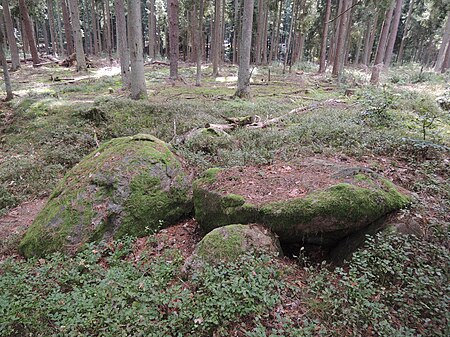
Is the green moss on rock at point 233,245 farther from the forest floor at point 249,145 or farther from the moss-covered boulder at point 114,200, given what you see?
the moss-covered boulder at point 114,200

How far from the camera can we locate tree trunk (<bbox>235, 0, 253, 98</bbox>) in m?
11.8

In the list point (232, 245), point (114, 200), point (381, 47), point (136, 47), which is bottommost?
point (114, 200)

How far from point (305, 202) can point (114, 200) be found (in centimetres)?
315

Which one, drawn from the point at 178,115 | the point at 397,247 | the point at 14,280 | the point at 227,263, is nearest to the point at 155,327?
the point at 227,263

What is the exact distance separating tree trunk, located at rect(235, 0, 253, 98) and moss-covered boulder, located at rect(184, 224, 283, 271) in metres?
9.85

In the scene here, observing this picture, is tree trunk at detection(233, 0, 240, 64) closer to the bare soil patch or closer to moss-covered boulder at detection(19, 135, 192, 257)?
moss-covered boulder at detection(19, 135, 192, 257)

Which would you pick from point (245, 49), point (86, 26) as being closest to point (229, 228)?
point (245, 49)

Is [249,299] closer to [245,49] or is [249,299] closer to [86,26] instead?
[245,49]

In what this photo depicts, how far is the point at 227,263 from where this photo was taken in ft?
11.1

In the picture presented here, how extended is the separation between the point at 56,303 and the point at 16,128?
841 cm

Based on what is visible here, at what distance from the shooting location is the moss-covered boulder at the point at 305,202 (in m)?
3.87

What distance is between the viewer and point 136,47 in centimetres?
1071

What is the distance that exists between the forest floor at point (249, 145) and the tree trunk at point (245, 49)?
690 millimetres

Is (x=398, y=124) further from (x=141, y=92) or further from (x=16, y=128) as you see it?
(x=16, y=128)
